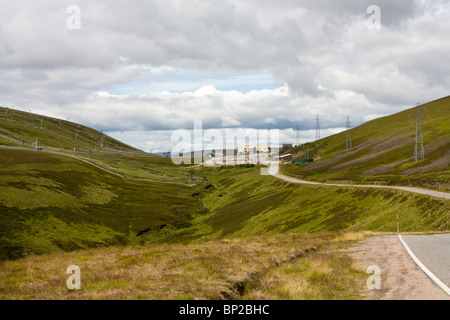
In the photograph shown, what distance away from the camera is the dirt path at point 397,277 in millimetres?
11133

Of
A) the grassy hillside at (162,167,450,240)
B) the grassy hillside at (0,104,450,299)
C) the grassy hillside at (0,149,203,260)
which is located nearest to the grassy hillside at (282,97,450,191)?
the grassy hillside at (0,104,450,299)

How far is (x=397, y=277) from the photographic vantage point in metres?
13.7

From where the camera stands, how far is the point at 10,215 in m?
78.8

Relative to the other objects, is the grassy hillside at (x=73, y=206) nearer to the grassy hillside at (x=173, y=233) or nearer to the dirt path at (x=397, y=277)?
the grassy hillside at (x=173, y=233)

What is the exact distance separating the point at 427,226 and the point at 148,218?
8390 cm

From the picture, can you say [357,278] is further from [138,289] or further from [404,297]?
[138,289]

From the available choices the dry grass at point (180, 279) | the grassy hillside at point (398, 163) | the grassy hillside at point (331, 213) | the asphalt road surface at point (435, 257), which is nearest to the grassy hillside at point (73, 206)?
the grassy hillside at point (331, 213)

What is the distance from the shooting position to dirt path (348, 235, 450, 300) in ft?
36.5

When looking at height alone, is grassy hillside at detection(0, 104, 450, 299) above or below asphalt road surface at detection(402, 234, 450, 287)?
below

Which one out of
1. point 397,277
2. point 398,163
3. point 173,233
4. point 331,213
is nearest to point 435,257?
point 397,277

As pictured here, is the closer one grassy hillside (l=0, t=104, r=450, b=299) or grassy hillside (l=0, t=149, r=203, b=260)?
grassy hillside (l=0, t=104, r=450, b=299)

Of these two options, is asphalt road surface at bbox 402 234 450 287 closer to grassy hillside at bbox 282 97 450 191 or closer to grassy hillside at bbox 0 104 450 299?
grassy hillside at bbox 0 104 450 299

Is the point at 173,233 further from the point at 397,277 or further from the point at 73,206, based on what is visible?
the point at 397,277
